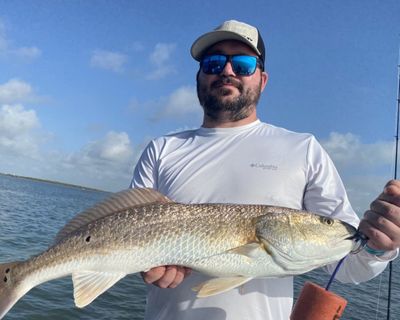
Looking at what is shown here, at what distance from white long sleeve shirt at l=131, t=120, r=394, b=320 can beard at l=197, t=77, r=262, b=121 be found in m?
0.18

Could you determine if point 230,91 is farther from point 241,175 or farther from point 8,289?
point 8,289

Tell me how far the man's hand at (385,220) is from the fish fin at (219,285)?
976 millimetres

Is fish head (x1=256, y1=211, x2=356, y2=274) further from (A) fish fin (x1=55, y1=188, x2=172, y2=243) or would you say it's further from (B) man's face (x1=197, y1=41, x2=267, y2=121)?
(B) man's face (x1=197, y1=41, x2=267, y2=121)

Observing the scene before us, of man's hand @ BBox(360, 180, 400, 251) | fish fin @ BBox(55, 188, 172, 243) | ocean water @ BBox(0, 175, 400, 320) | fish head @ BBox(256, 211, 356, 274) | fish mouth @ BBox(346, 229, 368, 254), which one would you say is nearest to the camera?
man's hand @ BBox(360, 180, 400, 251)

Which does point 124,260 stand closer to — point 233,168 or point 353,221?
point 233,168

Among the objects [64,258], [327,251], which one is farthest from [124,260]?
[327,251]

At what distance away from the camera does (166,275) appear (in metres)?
3.20

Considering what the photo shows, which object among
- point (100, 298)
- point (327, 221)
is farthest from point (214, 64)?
point (100, 298)

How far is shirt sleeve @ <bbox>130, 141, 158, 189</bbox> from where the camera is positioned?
13.6 ft

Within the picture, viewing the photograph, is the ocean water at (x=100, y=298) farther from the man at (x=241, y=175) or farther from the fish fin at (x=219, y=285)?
the fish fin at (x=219, y=285)

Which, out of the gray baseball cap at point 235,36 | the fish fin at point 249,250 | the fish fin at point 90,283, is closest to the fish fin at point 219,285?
the fish fin at point 249,250

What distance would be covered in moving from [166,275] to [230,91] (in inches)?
79.2

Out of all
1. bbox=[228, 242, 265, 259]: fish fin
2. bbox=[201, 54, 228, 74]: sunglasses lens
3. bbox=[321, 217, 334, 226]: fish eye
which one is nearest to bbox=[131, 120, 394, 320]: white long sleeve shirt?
bbox=[321, 217, 334, 226]: fish eye

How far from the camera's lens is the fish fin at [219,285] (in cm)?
313
